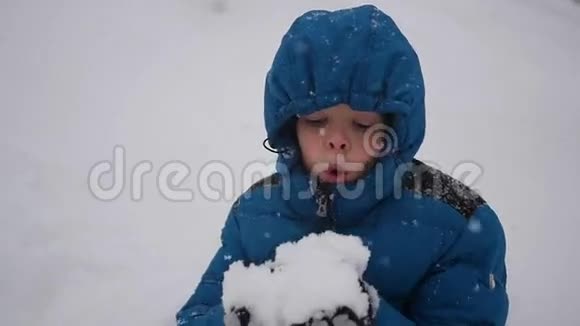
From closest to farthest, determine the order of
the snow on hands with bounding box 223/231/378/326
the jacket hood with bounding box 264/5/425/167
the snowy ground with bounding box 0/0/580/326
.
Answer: the snow on hands with bounding box 223/231/378/326, the jacket hood with bounding box 264/5/425/167, the snowy ground with bounding box 0/0/580/326

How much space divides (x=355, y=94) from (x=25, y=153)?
2.59 m

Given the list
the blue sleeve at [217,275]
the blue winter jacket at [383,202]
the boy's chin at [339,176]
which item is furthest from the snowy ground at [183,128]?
the boy's chin at [339,176]

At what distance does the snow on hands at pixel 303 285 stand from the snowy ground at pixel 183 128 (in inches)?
53.8

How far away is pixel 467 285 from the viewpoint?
1.27 metres

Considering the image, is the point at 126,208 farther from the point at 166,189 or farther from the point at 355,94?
the point at 355,94

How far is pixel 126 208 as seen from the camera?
2922mm

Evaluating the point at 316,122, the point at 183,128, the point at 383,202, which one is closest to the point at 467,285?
the point at 383,202

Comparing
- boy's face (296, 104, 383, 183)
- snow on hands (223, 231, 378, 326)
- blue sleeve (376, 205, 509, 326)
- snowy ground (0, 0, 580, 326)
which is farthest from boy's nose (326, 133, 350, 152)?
snowy ground (0, 0, 580, 326)

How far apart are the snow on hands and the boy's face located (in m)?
0.20

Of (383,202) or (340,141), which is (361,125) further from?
(383,202)

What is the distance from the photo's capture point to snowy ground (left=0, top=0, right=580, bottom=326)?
250 centimetres

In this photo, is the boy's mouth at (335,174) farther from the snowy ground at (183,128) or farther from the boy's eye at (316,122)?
the snowy ground at (183,128)

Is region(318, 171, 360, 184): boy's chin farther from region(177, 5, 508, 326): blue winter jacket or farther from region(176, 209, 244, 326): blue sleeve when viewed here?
region(176, 209, 244, 326): blue sleeve

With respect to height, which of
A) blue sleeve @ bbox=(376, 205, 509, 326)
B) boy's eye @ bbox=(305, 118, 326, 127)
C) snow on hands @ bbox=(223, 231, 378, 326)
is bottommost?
blue sleeve @ bbox=(376, 205, 509, 326)
